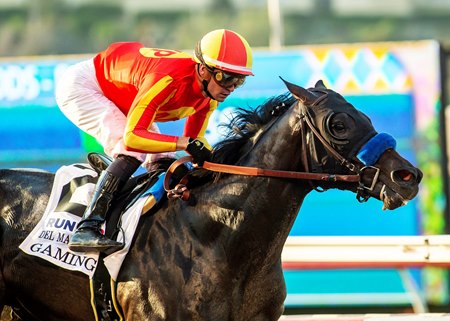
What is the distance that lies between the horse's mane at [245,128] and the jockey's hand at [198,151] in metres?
0.06

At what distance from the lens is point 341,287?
820 cm

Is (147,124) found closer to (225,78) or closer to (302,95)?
(225,78)

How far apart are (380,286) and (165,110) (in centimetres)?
404

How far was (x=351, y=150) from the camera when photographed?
4.23 metres

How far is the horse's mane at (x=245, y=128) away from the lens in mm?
4555

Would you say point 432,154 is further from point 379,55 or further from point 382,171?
point 382,171

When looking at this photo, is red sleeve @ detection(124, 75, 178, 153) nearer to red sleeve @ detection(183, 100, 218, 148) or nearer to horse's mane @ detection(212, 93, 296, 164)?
horse's mane @ detection(212, 93, 296, 164)

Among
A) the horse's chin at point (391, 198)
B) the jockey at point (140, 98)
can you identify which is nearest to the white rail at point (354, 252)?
the jockey at point (140, 98)

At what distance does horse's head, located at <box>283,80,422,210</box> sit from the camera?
13.6 feet

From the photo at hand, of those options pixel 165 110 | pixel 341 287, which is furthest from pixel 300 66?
pixel 165 110

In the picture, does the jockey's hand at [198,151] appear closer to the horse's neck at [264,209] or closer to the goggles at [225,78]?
Result: the horse's neck at [264,209]

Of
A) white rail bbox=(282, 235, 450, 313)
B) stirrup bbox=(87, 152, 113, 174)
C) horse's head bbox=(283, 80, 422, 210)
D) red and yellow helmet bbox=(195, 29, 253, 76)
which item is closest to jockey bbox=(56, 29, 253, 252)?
red and yellow helmet bbox=(195, 29, 253, 76)

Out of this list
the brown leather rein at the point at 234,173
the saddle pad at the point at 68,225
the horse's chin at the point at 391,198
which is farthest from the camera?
the saddle pad at the point at 68,225

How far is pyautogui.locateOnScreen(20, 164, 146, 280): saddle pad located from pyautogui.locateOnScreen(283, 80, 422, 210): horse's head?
849 mm
